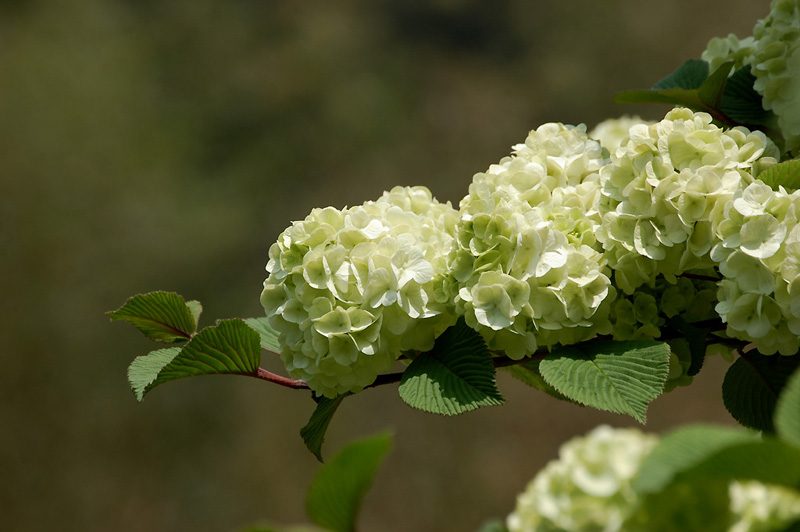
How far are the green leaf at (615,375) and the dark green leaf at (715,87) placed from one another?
0.17 metres

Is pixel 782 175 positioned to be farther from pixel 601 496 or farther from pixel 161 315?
pixel 161 315

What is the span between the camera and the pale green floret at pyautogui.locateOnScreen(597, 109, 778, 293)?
1.10 ft

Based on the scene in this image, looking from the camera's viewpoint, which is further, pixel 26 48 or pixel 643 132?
pixel 26 48

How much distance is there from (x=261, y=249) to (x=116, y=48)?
880 mm

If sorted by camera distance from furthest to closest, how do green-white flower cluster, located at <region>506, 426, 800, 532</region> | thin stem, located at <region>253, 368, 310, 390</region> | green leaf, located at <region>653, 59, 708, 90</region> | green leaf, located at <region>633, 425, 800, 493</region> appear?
green leaf, located at <region>653, 59, 708, 90</region> < thin stem, located at <region>253, 368, 310, 390</region> < green-white flower cluster, located at <region>506, 426, 800, 532</region> < green leaf, located at <region>633, 425, 800, 493</region>

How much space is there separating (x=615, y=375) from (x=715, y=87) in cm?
→ 20

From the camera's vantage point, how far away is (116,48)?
2.58 meters

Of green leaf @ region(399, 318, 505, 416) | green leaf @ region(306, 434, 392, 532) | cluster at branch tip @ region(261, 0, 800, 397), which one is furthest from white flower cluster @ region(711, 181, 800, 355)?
green leaf @ region(306, 434, 392, 532)

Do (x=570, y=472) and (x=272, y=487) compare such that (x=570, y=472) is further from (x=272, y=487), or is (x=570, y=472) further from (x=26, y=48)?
(x=26, y=48)

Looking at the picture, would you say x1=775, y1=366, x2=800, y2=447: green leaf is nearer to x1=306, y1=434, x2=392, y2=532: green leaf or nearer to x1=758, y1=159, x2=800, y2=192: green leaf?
x1=306, y1=434, x2=392, y2=532: green leaf

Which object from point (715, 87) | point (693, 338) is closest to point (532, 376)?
point (693, 338)

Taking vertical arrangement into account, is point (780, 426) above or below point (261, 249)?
above

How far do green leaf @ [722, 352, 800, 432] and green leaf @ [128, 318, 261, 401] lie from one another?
24 centimetres

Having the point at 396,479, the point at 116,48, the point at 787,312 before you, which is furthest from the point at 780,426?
the point at 116,48
